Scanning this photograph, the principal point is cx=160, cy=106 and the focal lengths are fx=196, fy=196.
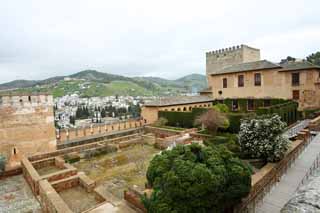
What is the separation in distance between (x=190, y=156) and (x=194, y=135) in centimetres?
1070

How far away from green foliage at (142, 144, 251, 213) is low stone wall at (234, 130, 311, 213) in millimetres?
897

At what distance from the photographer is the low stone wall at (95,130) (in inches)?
659

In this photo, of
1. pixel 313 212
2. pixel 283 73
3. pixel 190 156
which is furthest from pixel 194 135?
pixel 313 212

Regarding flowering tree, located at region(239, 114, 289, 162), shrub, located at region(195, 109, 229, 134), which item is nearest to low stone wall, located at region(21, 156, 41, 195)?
flowering tree, located at region(239, 114, 289, 162)

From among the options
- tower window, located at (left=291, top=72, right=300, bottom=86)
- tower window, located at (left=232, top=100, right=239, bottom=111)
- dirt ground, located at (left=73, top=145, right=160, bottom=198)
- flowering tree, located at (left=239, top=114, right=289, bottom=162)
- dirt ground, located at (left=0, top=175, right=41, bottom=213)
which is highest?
tower window, located at (left=291, top=72, right=300, bottom=86)

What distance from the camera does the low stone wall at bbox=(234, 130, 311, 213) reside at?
6.71 metres

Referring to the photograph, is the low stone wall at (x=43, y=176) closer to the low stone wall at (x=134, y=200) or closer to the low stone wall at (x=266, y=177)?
the low stone wall at (x=134, y=200)

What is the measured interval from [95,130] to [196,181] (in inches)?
593

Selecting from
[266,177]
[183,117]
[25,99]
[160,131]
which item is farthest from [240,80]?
[25,99]

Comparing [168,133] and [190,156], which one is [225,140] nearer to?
[168,133]

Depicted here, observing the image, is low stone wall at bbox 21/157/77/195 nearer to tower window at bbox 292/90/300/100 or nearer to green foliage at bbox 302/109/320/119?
green foliage at bbox 302/109/320/119

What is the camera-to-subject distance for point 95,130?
18.6 m

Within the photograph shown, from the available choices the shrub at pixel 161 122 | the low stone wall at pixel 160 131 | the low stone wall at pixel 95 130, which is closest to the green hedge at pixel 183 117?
the shrub at pixel 161 122

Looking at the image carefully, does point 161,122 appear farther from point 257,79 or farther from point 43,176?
point 43,176
